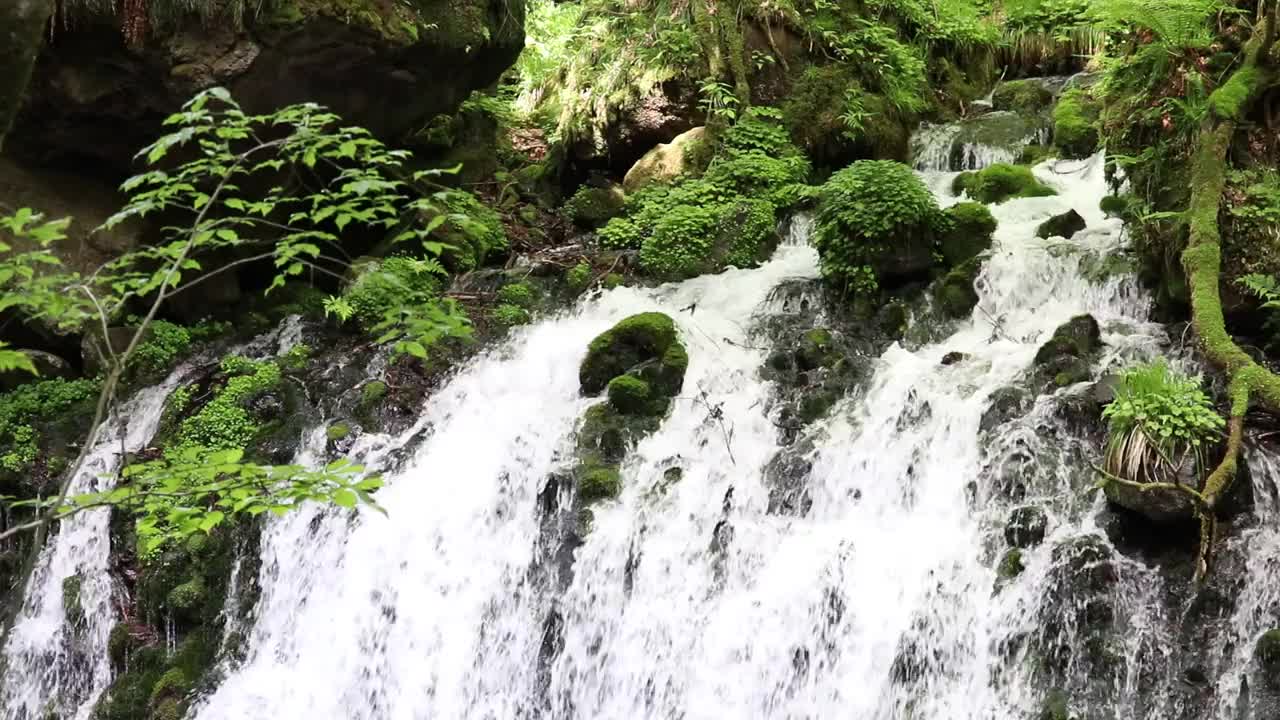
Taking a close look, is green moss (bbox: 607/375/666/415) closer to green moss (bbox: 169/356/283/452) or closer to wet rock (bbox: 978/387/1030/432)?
wet rock (bbox: 978/387/1030/432)

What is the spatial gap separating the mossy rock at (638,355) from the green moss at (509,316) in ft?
4.94

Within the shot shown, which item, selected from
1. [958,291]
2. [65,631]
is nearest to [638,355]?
[958,291]

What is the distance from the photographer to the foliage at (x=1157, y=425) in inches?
221

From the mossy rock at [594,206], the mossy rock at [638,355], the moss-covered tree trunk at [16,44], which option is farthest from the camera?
the mossy rock at [594,206]

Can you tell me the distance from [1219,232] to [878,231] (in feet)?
9.75

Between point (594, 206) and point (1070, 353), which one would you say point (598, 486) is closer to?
point (1070, 353)

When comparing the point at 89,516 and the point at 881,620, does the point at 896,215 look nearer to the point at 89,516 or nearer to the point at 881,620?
the point at 881,620

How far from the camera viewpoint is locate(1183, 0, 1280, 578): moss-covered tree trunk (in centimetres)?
578

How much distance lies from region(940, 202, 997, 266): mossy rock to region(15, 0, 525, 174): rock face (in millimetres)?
5513

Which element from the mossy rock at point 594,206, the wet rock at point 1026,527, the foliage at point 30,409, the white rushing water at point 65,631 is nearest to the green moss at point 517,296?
the mossy rock at point 594,206

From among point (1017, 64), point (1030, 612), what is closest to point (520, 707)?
point (1030, 612)

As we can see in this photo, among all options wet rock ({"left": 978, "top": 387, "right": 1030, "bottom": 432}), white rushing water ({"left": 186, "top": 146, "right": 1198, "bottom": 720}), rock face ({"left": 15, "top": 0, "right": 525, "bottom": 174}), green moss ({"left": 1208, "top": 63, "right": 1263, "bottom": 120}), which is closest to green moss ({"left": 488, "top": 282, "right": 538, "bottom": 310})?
white rushing water ({"left": 186, "top": 146, "right": 1198, "bottom": 720})

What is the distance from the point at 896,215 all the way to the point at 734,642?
15.5 feet

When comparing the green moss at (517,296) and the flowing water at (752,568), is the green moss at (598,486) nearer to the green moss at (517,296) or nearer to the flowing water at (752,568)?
the flowing water at (752,568)
